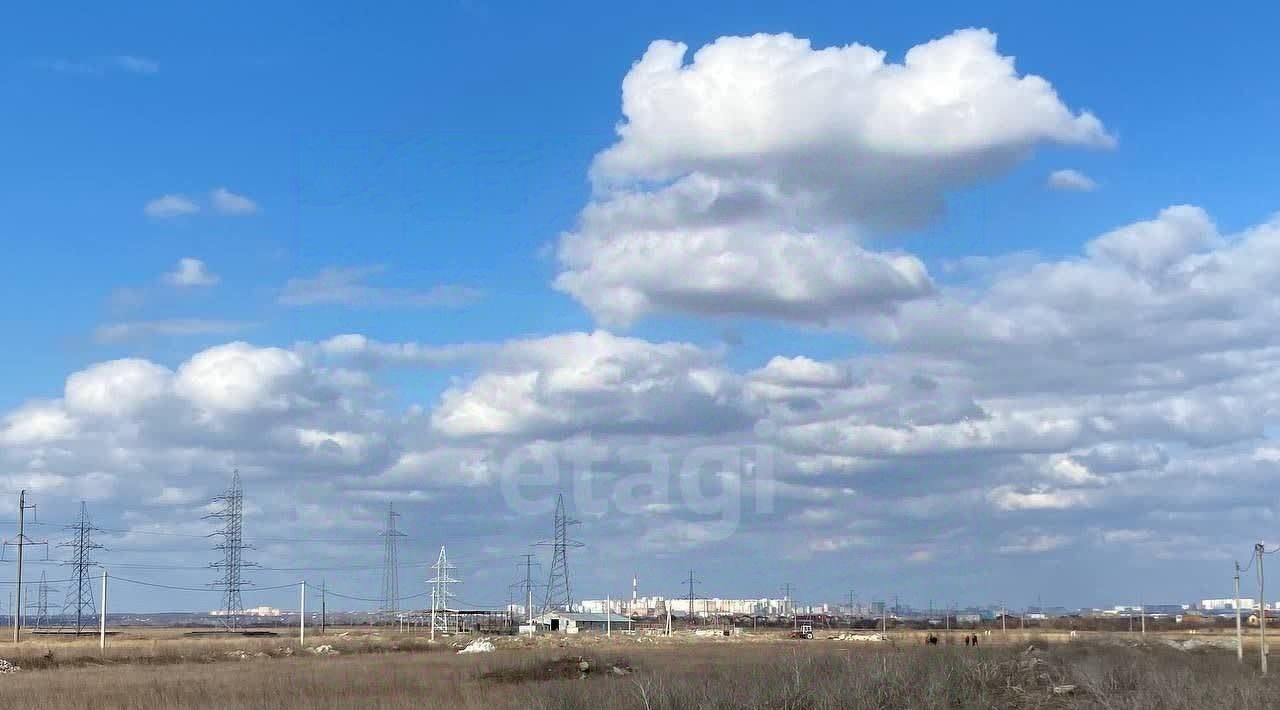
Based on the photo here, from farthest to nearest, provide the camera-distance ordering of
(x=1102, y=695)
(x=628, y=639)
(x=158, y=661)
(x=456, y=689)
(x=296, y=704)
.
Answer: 1. (x=628, y=639)
2. (x=158, y=661)
3. (x=456, y=689)
4. (x=296, y=704)
5. (x=1102, y=695)

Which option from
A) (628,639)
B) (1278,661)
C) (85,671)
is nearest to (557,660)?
(85,671)

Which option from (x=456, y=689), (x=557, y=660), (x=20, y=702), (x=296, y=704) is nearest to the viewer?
(x=296, y=704)

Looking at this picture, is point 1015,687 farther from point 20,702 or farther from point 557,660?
point 20,702

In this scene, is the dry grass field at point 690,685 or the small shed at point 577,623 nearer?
the dry grass field at point 690,685

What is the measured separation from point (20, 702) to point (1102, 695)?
30.2m

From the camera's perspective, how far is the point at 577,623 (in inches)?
6481

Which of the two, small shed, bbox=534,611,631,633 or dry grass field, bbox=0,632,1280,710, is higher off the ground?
dry grass field, bbox=0,632,1280,710

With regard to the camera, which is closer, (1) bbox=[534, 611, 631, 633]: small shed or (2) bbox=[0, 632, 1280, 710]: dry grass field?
(2) bbox=[0, 632, 1280, 710]: dry grass field

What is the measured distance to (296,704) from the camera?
3388 centimetres

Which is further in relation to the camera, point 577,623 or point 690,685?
point 577,623

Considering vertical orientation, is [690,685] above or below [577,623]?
above

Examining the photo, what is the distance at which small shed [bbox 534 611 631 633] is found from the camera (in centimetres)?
15138

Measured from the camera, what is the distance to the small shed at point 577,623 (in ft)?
497

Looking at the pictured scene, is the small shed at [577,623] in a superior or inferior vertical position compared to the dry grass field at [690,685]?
inferior
